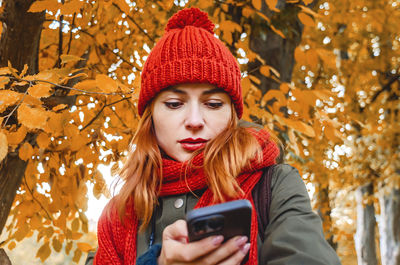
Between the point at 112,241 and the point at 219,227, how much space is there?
2.11 feet

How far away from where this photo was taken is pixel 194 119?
1377mm

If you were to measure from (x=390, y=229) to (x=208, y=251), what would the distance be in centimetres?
729

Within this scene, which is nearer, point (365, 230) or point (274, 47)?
point (274, 47)

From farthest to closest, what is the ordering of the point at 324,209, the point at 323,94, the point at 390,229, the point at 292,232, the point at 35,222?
the point at 324,209 < the point at 390,229 < the point at 35,222 < the point at 323,94 < the point at 292,232

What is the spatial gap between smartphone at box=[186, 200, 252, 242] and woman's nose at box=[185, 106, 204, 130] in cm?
50

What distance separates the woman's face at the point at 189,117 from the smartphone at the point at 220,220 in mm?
489

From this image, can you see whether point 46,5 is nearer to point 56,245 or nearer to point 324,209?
point 56,245

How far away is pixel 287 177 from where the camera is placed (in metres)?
1.26

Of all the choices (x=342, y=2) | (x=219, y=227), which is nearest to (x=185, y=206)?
(x=219, y=227)

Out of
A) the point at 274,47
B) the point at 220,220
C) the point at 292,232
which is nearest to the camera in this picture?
the point at 220,220

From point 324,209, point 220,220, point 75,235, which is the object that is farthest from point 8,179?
point 324,209

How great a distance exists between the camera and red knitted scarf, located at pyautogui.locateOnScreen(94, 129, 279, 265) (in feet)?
4.26

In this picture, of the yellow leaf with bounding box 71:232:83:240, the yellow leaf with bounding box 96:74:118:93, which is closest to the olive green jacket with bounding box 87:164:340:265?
the yellow leaf with bounding box 96:74:118:93

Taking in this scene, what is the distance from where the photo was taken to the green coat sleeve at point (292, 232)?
103cm
